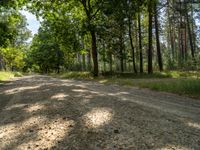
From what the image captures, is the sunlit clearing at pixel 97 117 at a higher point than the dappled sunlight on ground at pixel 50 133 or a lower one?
higher

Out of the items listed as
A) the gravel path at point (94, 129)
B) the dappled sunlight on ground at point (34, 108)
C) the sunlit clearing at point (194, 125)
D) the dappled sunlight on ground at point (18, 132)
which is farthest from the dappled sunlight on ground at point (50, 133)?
the sunlit clearing at point (194, 125)

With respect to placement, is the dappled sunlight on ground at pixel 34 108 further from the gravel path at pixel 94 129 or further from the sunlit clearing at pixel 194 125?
the sunlit clearing at pixel 194 125

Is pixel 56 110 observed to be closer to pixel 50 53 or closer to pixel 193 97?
pixel 193 97

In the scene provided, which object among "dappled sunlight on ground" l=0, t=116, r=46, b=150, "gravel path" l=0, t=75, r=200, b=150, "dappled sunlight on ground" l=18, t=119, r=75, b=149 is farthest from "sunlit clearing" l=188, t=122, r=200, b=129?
"dappled sunlight on ground" l=0, t=116, r=46, b=150

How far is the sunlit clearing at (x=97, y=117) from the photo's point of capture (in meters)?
6.92

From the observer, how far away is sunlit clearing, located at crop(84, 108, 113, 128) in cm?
692

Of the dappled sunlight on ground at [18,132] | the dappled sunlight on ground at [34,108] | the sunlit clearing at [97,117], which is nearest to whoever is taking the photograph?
the dappled sunlight on ground at [18,132]

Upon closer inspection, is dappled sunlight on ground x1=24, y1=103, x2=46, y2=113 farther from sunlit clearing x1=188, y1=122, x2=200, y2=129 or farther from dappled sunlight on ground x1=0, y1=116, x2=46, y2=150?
sunlit clearing x1=188, y1=122, x2=200, y2=129

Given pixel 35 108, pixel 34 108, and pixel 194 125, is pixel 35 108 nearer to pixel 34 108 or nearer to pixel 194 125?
pixel 34 108

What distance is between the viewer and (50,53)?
70.7 m

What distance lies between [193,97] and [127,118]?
24.7ft

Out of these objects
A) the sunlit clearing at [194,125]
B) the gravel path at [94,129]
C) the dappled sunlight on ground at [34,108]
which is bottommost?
the sunlit clearing at [194,125]

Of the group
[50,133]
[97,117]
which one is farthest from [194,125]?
[50,133]

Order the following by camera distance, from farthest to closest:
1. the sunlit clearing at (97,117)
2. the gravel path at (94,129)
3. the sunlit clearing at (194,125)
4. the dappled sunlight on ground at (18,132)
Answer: the sunlit clearing at (194,125) < the sunlit clearing at (97,117) < the dappled sunlight on ground at (18,132) < the gravel path at (94,129)
